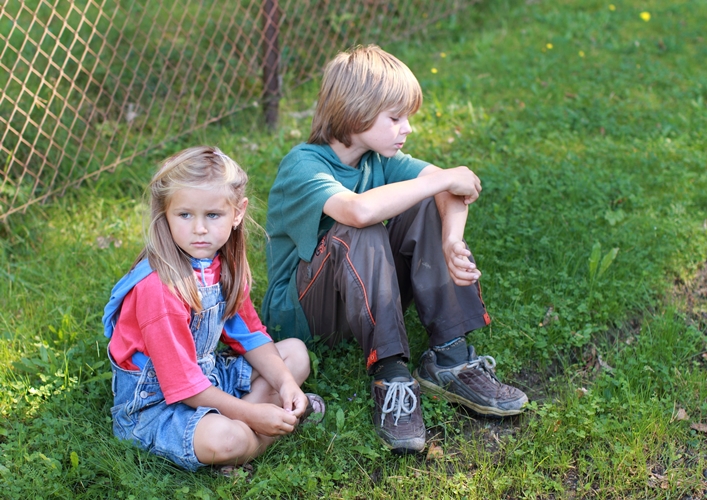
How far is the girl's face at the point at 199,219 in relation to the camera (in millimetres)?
2203

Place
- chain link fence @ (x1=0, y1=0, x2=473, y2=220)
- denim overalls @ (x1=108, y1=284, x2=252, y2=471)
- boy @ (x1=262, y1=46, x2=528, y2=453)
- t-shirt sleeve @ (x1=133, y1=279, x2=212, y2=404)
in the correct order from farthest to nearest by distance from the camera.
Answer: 1. chain link fence @ (x1=0, y1=0, x2=473, y2=220)
2. boy @ (x1=262, y1=46, x2=528, y2=453)
3. denim overalls @ (x1=108, y1=284, x2=252, y2=471)
4. t-shirt sleeve @ (x1=133, y1=279, x2=212, y2=404)

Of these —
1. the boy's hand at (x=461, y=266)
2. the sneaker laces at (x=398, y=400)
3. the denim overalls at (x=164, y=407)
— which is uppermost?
the boy's hand at (x=461, y=266)

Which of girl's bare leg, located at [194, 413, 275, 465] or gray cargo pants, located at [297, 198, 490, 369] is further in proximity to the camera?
gray cargo pants, located at [297, 198, 490, 369]

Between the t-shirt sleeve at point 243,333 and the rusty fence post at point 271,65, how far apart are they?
93.4 inches

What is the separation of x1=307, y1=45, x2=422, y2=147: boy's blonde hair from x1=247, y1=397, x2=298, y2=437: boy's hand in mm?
1049

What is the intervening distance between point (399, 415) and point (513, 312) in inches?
32.6

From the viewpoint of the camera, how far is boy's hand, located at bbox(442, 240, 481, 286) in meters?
2.49

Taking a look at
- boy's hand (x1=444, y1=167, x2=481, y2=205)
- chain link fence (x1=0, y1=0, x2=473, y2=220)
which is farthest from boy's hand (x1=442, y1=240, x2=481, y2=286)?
chain link fence (x1=0, y1=0, x2=473, y2=220)

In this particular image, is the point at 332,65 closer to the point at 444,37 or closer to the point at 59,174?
the point at 59,174

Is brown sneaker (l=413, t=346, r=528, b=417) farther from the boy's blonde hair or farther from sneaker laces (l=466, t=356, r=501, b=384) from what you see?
the boy's blonde hair

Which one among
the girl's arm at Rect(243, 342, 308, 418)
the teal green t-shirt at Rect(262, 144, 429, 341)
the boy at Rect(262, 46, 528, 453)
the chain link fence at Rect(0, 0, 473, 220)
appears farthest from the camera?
the chain link fence at Rect(0, 0, 473, 220)

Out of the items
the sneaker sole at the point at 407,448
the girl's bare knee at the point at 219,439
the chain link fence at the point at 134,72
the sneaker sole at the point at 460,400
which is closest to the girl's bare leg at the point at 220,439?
the girl's bare knee at the point at 219,439

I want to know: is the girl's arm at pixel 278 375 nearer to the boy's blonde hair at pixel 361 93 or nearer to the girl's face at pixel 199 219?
the girl's face at pixel 199 219

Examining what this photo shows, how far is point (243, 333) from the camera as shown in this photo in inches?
99.0
